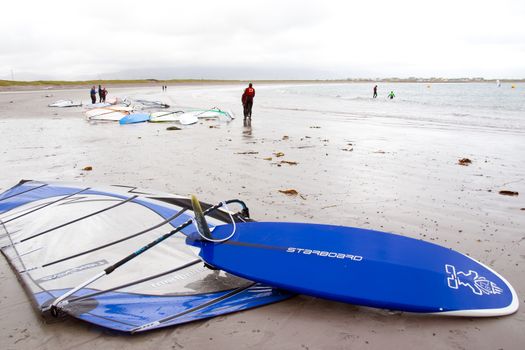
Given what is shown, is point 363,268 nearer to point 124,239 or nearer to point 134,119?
point 124,239

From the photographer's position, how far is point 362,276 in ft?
9.50

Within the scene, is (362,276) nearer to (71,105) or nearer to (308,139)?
(308,139)

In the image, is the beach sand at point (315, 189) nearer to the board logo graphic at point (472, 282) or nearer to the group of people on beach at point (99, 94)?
→ the board logo graphic at point (472, 282)

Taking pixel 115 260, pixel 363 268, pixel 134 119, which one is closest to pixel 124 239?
pixel 115 260

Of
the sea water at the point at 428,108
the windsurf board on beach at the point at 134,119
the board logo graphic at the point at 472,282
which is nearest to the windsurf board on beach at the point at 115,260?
the board logo graphic at the point at 472,282

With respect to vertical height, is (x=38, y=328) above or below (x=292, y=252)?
below

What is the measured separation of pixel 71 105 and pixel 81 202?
2389 centimetres

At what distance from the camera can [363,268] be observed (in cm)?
296

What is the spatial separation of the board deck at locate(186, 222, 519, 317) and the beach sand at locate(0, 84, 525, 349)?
0.49 feet

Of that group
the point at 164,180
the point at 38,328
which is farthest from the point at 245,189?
the point at 38,328

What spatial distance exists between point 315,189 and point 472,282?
3255mm

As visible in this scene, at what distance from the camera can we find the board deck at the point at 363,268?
2.72 metres

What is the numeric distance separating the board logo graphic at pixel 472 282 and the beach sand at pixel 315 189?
0.23m

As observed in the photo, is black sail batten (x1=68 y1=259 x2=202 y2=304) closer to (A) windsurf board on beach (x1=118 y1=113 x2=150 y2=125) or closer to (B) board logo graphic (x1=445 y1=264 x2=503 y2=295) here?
(B) board logo graphic (x1=445 y1=264 x2=503 y2=295)
